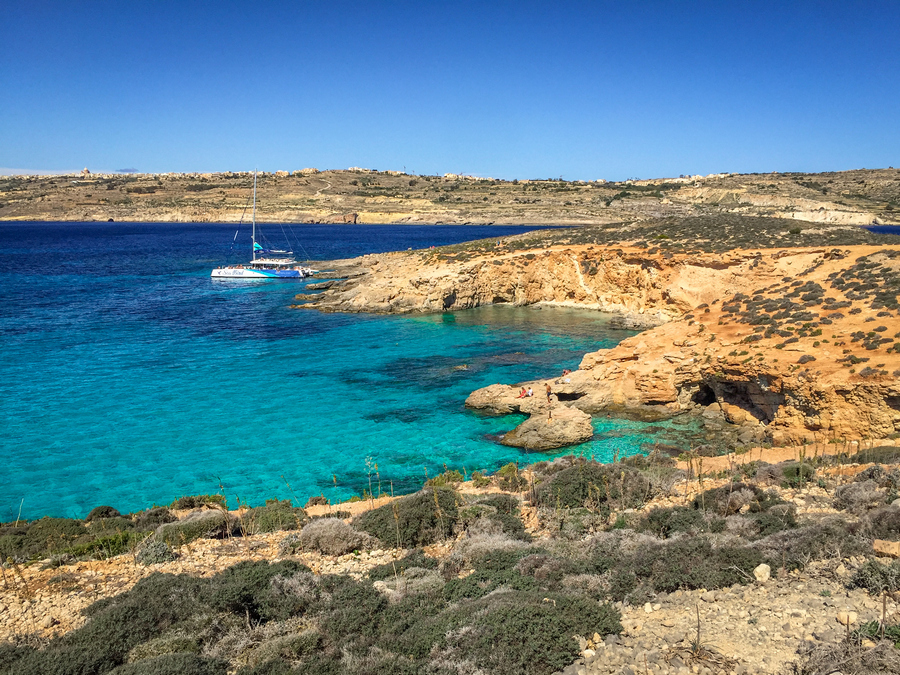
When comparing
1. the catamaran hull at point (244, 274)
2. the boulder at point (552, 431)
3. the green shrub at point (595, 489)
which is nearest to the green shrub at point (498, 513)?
the green shrub at point (595, 489)

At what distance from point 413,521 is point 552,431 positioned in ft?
29.1

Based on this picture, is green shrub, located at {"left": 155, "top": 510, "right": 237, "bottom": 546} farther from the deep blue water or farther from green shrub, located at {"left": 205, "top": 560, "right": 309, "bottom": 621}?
the deep blue water

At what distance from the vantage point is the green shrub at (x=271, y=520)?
36.6ft

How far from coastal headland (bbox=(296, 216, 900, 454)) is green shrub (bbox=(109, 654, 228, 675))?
42.8ft

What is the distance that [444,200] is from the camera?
14325 cm

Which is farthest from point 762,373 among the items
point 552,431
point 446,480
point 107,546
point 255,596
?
point 107,546

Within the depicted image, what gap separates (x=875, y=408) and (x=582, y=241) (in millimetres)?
30090

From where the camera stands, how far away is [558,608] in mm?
6746

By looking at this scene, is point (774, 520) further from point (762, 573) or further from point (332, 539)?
point (332, 539)

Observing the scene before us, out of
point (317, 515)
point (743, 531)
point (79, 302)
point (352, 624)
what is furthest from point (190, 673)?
point (79, 302)

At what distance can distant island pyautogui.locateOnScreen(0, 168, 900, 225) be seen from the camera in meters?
103

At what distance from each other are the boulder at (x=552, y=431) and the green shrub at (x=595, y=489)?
18.3 ft

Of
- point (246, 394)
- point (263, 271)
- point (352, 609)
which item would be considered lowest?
point (246, 394)

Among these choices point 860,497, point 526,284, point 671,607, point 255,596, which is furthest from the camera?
point 526,284
